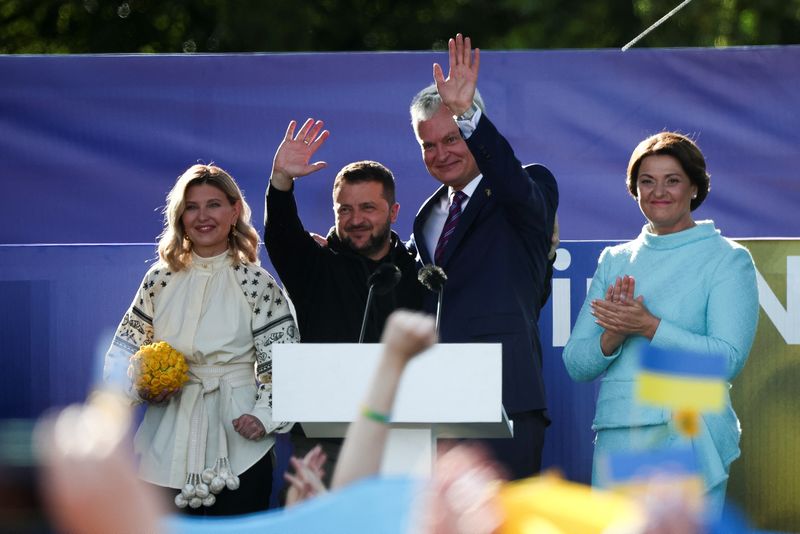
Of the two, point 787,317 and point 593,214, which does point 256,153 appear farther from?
point 787,317

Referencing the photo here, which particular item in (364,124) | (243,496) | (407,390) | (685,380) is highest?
(364,124)

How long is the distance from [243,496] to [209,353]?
0.46m

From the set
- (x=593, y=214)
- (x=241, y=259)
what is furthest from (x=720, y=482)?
(x=593, y=214)

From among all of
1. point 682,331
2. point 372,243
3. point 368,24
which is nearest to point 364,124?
point 372,243

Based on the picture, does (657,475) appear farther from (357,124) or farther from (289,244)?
(357,124)

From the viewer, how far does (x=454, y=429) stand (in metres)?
→ 3.74

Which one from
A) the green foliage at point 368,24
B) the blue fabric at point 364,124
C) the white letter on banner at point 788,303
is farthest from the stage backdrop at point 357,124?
the green foliage at point 368,24

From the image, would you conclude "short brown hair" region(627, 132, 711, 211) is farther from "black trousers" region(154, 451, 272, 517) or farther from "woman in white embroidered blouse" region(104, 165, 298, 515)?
"black trousers" region(154, 451, 272, 517)

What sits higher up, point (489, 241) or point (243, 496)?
point (489, 241)

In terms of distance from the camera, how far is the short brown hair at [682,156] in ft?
14.0

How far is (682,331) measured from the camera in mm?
4070

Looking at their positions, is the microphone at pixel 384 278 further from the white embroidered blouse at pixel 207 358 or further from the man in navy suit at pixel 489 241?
the white embroidered blouse at pixel 207 358

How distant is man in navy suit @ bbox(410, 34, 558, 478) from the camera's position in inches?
164

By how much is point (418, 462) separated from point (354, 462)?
1.58 metres
